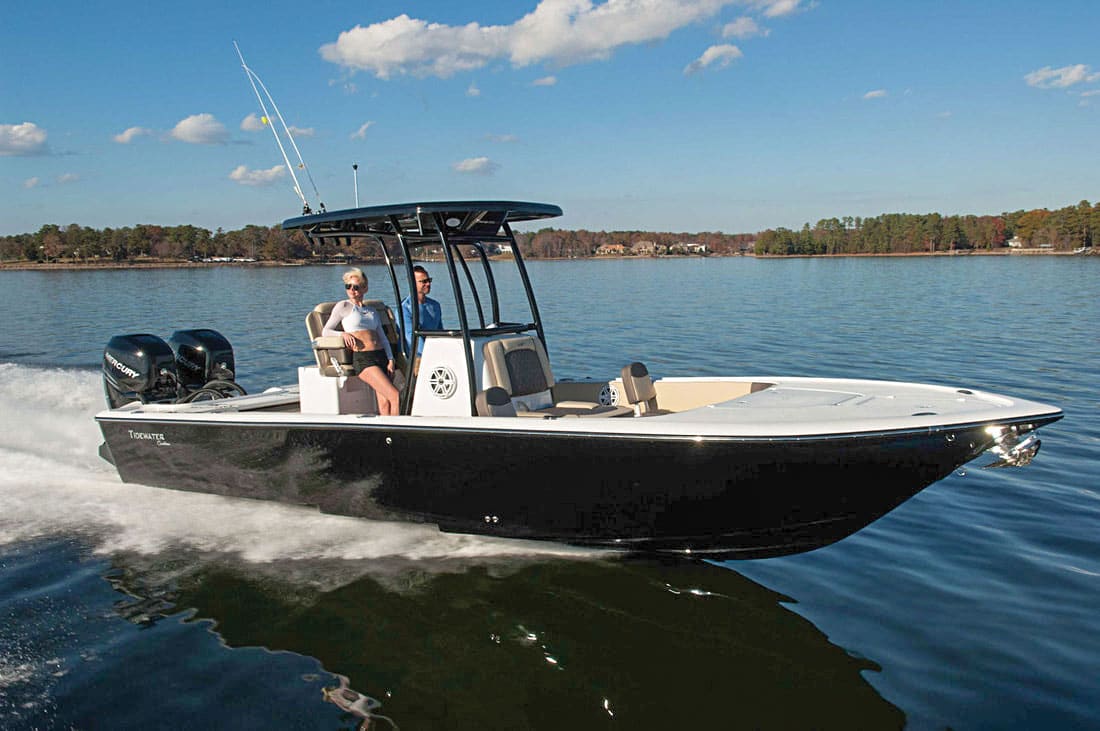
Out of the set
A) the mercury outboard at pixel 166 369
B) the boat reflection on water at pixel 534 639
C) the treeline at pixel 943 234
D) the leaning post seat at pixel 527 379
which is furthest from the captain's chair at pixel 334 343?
the treeline at pixel 943 234

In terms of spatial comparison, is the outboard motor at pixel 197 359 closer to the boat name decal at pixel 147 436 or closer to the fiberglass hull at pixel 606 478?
the boat name decal at pixel 147 436

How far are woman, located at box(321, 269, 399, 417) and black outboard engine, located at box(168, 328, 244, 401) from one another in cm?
207

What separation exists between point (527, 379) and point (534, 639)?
2.20 meters

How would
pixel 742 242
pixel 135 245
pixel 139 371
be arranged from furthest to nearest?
pixel 742 242
pixel 135 245
pixel 139 371

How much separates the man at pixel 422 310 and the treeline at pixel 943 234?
13566cm

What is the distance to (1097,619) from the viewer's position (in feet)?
15.6

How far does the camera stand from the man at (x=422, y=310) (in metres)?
6.39

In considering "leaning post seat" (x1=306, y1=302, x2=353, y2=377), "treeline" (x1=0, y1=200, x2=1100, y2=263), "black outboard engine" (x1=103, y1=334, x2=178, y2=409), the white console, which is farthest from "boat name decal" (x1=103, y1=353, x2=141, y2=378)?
"treeline" (x1=0, y1=200, x2=1100, y2=263)

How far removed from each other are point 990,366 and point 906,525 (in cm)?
871

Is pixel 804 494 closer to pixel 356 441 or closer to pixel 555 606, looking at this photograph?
pixel 555 606

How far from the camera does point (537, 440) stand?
5.08 m

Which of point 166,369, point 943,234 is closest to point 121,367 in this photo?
point 166,369

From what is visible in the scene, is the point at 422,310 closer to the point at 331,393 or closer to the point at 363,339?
the point at 363,339

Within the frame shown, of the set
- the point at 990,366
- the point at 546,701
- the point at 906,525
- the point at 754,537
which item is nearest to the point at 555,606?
the point at 546,701
